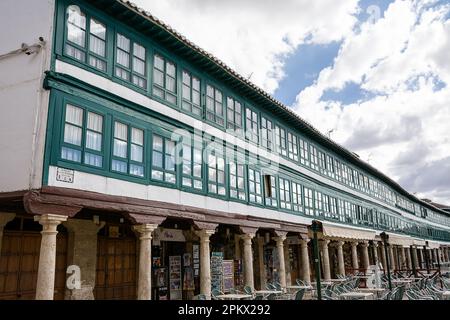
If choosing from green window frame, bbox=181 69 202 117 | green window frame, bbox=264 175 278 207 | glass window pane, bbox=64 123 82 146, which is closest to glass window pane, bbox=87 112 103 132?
glass window pane, bbox=64 123 82 146

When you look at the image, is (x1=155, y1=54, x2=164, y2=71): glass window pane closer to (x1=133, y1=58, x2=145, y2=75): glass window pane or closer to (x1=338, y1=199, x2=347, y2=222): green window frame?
(x1=133, y1=58, x2=145, y2=75): glass window pane

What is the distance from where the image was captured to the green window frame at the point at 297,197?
21763 millimetres

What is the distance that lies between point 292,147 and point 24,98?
1519cm

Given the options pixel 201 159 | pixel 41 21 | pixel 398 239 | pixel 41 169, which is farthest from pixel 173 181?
pixel 398 239

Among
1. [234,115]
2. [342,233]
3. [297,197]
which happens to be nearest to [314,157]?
[297,197]

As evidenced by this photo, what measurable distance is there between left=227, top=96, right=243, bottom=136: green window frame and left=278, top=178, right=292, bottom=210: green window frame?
410 cm

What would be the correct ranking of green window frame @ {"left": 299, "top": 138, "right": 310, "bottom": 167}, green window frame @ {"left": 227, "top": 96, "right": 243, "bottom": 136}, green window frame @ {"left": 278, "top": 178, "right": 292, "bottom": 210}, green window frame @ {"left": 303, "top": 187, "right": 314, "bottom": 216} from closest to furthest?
green window frame @ {"left": 227, "top": 96, "right": 243, "bottom": 136} < green window frame @ {"left": 278, "top": 178, "right": 292, "bottom": 210} < green window frame @ {"left": 303, "top": 187, "right": 314, "bottom": 216} < green window frame @ {"left": 299, "top": 138, "right": 310, "bottom": 167}

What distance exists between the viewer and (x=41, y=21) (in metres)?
10.2

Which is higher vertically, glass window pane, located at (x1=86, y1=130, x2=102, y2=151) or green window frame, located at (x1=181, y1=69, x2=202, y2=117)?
green window frame, located at (x1=181, y1=69, x2=202, y2=117)

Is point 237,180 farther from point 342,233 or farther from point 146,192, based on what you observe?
point 342,233

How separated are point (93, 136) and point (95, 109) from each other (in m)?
0.71

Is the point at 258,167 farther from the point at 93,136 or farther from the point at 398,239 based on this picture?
the point at 398,239

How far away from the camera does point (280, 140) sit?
2123 centimetres

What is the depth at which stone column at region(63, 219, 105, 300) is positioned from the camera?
12.1m
